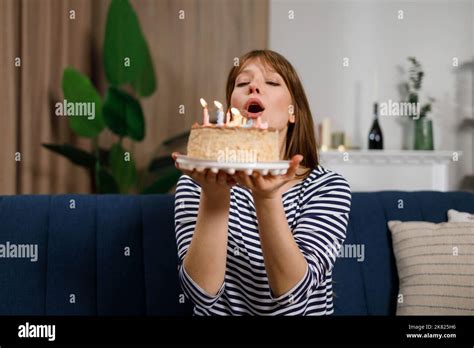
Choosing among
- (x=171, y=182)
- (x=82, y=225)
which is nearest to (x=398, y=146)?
(x=171, y=182)

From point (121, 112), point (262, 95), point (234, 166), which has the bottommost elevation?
point (234, 166)

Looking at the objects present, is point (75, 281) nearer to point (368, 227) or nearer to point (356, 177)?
point (368, 227)

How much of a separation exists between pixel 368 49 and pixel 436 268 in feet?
7.28

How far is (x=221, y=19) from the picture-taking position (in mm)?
3346

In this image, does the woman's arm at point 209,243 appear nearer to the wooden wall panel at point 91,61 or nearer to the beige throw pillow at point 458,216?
the beige throw pillow at point 458,216

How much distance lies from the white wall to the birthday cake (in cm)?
266

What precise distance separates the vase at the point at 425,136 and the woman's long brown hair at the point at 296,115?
2.26 meters

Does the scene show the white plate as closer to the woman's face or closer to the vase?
the woman's face

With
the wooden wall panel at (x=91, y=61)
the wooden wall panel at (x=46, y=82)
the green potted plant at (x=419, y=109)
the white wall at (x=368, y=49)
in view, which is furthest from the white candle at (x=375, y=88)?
the wooden wall panel at (x=46, y=82)

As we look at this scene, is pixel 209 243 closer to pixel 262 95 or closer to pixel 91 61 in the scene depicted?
pixel 262 95

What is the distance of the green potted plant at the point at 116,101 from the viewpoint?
2727 millimetres

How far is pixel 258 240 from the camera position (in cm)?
111

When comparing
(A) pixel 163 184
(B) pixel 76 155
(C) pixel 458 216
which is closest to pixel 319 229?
(C) pixel 458 216

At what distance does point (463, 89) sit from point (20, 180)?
2.26 meters
